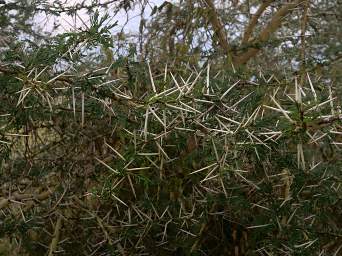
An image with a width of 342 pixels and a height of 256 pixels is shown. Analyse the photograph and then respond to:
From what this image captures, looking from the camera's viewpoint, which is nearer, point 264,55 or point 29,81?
point 29,81

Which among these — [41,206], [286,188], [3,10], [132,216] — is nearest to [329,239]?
[286,188]

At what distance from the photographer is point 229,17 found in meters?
3.04

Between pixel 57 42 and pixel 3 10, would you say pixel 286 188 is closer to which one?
pixel 57 42

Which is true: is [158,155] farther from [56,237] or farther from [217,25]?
[217,25]

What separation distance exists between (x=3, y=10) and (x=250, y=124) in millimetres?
1654

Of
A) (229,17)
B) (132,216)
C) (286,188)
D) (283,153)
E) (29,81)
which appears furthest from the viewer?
(229,17)

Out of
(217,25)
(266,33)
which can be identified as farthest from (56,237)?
(266,33)

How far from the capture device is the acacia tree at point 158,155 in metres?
1.32

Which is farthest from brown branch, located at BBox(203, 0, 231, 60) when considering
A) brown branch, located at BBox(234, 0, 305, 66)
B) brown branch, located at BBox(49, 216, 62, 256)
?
brown branch, located at BBox(49, 216, 62, 256)

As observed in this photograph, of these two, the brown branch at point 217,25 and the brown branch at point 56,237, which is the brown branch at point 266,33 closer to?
the brown branch at point 217,25

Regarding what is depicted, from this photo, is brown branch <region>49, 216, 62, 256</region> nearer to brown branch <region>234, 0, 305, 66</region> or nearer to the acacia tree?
the acacia tree

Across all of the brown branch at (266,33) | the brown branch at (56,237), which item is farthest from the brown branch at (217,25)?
the brown branch at (56,237)

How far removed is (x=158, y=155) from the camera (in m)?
1.53

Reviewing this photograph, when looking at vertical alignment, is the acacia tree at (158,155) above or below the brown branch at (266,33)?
below
